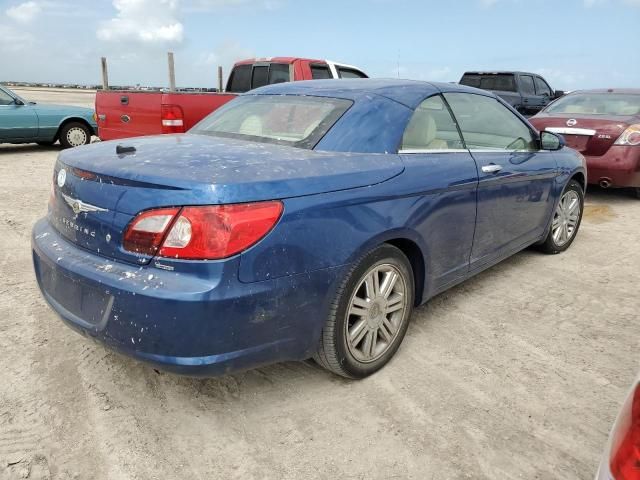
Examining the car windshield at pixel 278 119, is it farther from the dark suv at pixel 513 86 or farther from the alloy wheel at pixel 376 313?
the dark suv at pixel 513 86

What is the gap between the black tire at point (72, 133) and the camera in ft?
35.3

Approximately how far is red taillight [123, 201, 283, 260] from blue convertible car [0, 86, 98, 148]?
897 cm

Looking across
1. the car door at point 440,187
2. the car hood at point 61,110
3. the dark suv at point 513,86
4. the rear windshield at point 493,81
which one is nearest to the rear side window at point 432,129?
the car door at point 440,187

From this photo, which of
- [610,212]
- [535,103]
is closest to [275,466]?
[610,212]

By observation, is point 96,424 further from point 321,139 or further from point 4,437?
point 321,139

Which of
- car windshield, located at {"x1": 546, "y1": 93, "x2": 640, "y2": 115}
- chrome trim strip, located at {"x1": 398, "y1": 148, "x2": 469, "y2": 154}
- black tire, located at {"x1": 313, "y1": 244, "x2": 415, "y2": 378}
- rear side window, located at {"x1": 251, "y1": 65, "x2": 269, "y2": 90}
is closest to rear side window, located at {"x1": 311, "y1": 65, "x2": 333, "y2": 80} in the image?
rear side window, located at {"x1": 251, "y1": 65, "x2": 269, "y2": 90}

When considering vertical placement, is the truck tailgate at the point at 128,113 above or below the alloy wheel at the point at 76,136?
above

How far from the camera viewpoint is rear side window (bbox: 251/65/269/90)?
345 inches

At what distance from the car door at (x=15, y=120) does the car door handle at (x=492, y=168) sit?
9.77m

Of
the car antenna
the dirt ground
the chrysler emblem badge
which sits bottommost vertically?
the dirt ground

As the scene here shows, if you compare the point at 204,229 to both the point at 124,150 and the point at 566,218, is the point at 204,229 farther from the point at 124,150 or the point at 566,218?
the point at 566,218

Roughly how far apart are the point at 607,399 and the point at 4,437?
283 centimetres

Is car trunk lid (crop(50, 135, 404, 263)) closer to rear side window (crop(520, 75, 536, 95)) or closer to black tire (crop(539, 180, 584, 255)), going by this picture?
black tire (crop(539, 180, 584, 255))

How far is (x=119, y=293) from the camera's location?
6.83 ft
